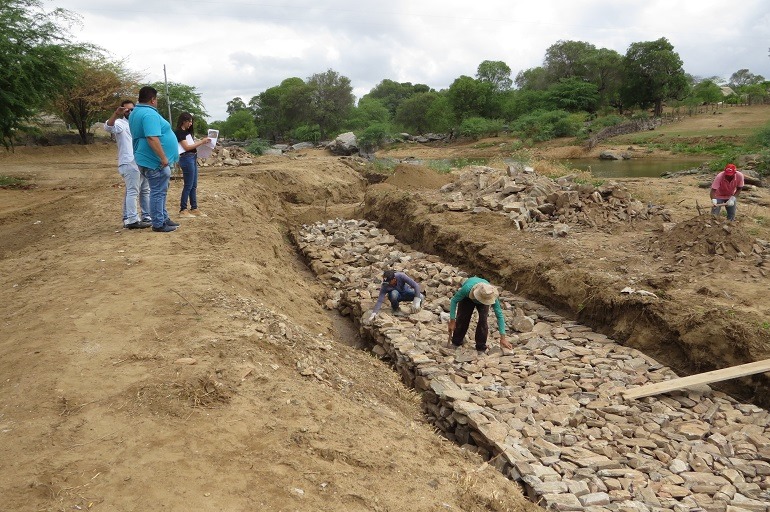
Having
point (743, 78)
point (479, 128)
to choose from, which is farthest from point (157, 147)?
point (743, 78)

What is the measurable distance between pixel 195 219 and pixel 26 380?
17.2 feet

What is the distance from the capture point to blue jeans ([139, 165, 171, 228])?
22.7 ft

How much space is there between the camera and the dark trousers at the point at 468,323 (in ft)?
21.7

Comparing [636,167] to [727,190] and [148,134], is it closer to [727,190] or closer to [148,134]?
[727,190]

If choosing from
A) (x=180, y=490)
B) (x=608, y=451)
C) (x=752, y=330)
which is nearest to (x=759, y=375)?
(x=752, y=330)

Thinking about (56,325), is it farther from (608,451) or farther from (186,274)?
(608,451)

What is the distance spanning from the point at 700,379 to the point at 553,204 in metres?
6.29

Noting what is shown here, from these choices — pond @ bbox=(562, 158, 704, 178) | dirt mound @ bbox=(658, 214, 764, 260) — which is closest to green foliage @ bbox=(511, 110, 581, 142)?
pond @ bbox=(562, 158, 704, 178)

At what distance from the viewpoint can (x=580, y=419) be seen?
5.20m

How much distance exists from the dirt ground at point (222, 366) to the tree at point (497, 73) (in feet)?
164

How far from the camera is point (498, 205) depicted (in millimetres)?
11602

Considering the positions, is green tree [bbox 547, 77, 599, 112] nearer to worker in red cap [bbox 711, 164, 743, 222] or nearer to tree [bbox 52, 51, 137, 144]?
tree [bbox 52, 51, 137, 144]

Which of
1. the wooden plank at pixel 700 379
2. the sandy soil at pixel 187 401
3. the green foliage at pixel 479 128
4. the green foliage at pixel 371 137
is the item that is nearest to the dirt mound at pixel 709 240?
the wooden plank at pixel 700 379

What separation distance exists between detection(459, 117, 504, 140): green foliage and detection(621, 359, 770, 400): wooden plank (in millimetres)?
40843
